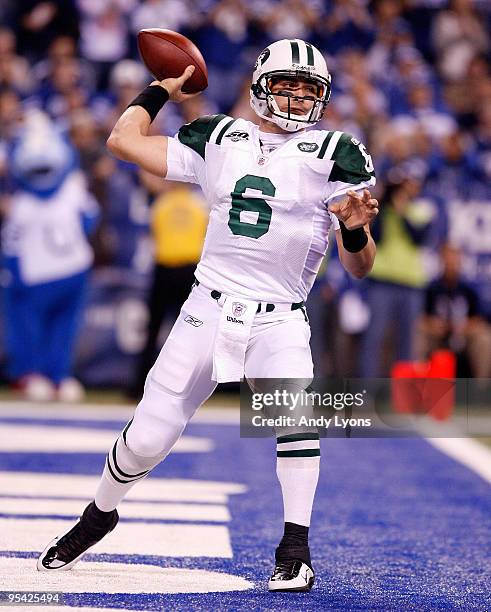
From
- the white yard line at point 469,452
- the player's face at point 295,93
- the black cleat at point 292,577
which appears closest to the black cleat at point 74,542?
the black cleat at point 292,577

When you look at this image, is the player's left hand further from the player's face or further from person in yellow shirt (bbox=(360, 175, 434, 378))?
person in yellow shirt (bbox=(360, 175, 434, 378))

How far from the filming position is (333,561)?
425 centimetres

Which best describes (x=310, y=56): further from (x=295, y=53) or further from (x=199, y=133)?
(x=199, y=133)

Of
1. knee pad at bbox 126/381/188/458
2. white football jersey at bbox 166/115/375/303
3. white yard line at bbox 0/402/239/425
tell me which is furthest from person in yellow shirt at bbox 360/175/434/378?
knee pad at bbox 126/381/188/458

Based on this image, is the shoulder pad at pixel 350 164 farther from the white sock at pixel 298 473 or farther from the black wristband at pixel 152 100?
the white sock at pixel 298 473

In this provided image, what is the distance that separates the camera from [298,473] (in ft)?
12.1

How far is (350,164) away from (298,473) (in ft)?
3.00

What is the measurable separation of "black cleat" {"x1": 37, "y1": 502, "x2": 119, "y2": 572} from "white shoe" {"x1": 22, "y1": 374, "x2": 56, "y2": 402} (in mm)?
5728

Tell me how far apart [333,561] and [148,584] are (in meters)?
0.83

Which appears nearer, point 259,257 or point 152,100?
point 259,257

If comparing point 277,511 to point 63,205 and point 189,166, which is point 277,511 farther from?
point 63,205

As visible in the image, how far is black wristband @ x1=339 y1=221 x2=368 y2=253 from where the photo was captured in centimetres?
376

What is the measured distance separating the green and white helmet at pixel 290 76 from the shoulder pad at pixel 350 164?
0.15 meters

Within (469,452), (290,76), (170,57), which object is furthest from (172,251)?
(290,76)
